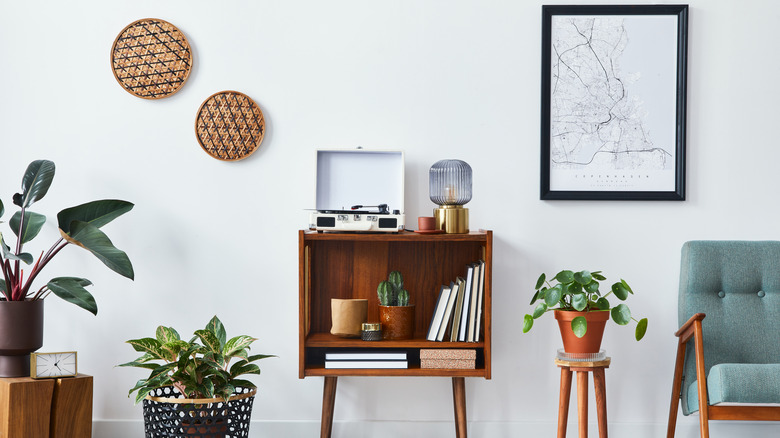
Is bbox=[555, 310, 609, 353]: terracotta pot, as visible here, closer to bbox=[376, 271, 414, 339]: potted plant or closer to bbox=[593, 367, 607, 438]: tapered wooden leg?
bbox=[593, 367, 607, 438]: tapered wooden leg

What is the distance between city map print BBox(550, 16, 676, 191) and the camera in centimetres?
256

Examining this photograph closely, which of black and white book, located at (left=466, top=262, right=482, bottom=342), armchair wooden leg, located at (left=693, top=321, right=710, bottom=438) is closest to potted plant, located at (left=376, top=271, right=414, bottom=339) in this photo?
black and white book, located at (left=466, top=262, right=482, bottom=342)

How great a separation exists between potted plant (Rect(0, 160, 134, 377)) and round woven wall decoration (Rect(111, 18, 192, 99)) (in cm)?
45

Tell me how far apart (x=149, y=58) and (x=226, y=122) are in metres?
0.39

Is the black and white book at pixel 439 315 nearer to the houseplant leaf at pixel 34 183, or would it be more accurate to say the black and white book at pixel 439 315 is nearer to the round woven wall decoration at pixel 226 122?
the round woven wall decoration at pixel 226 122

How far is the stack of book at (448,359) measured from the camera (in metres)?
2.27

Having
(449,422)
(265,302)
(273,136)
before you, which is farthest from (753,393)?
(273,136)

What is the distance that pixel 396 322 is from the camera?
7.65 ft

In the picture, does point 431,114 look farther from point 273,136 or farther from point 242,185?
point 242,185

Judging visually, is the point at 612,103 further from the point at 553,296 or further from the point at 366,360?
the point at 366,360

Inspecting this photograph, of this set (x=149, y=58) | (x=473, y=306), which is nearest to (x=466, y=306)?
(x=473, y=306)

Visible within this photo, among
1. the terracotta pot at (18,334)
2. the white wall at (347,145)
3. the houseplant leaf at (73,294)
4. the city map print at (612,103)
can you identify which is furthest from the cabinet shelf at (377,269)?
→ the terracotta pot at (18,334)

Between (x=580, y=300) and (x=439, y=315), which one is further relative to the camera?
(x=439, y=315)

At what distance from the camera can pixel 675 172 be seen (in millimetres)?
2553
